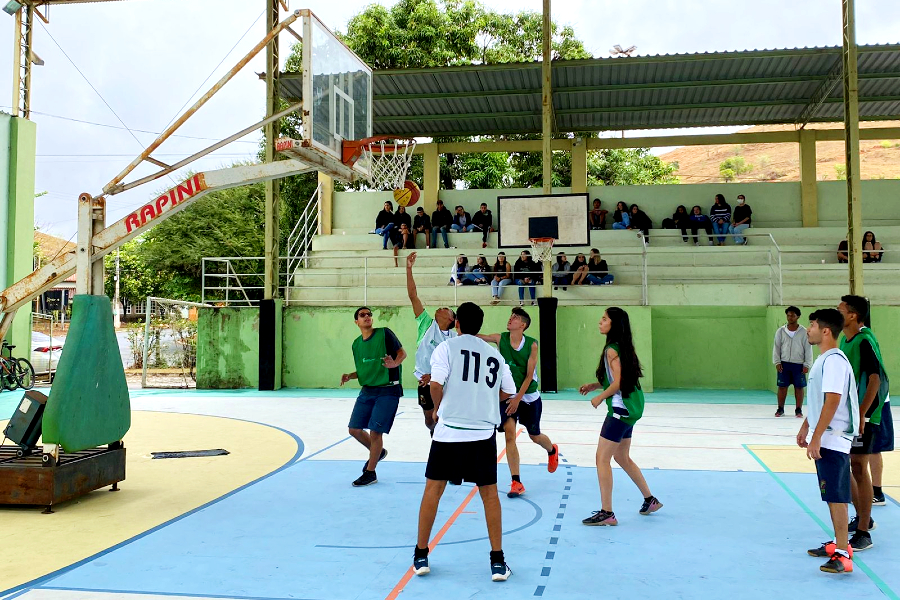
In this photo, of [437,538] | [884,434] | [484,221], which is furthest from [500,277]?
[437,538]

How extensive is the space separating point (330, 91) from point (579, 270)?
1115 centimetres

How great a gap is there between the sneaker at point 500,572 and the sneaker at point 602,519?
162cm

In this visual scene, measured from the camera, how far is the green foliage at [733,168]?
92125 mm

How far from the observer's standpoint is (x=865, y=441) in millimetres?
6340

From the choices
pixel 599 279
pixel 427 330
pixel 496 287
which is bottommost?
pixel 427 330

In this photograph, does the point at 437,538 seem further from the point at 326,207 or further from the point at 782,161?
the point at 782,161

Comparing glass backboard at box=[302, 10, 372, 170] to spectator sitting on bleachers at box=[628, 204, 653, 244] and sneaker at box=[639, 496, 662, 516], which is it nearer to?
sneaker at box=[639, 496, 662, 516]

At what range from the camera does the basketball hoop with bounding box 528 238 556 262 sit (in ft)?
59.3

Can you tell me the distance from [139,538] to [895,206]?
24.8 metres

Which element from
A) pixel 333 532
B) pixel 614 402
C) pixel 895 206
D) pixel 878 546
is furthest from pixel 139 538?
pixel 895 206

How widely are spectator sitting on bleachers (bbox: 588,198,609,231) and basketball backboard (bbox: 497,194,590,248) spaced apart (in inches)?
206

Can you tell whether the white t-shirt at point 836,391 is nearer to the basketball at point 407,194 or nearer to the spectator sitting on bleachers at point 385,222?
the basketball at point 407,194

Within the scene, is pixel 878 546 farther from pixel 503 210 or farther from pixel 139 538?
pixel 503 210

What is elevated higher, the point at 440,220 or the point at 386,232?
the point at 440,220
